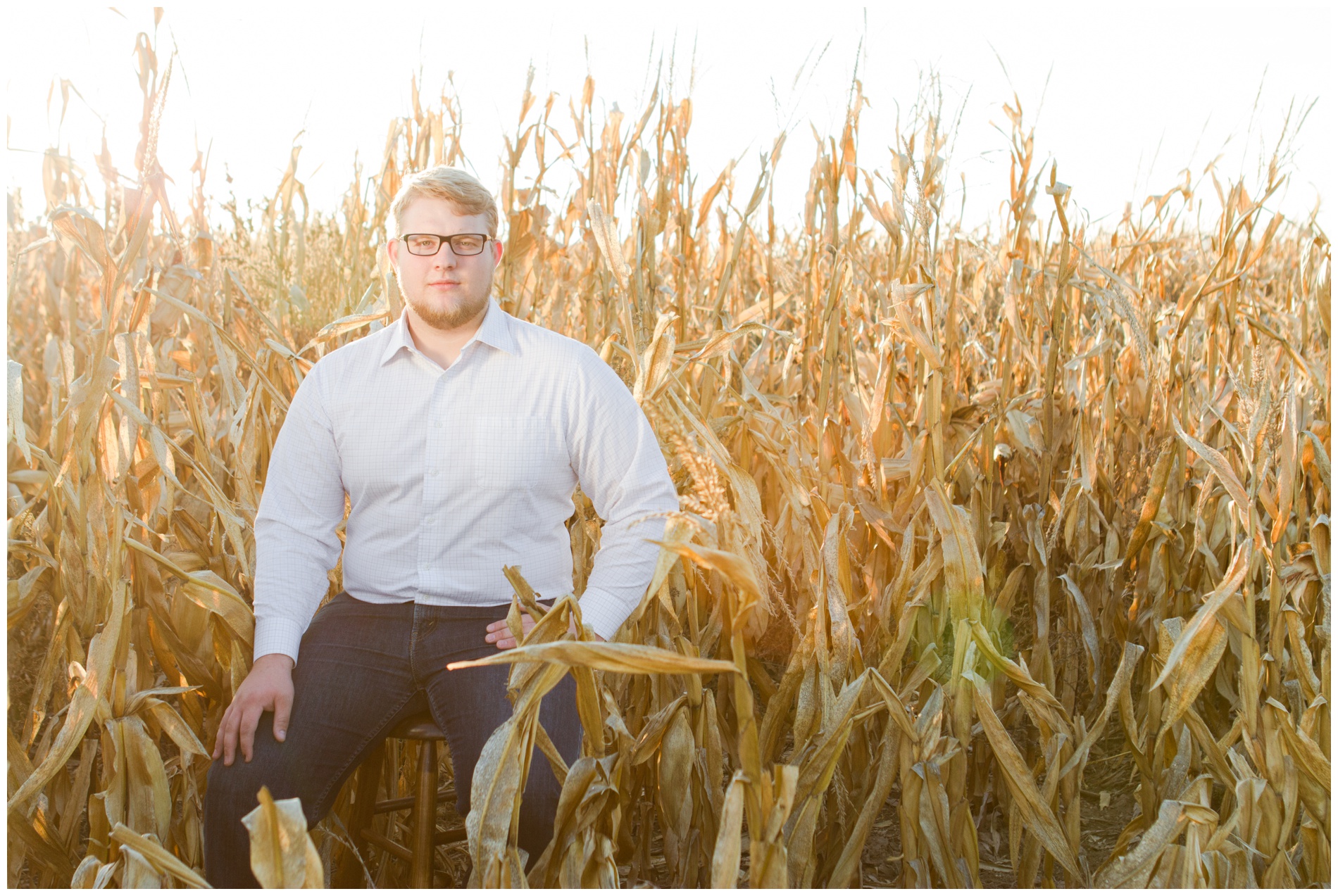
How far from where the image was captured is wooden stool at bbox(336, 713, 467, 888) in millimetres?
1397

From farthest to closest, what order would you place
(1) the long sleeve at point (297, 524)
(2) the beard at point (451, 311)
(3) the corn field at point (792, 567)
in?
1. (2) the beard at point (451, 311)
2. (1) the long sleeve at point (297, 524)
3. (3) the corn field at point (792, 567)

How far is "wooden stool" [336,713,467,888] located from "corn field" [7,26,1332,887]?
0.14ft

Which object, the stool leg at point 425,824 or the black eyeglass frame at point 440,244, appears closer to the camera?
the stool leg at point 425,824

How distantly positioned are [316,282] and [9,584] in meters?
1.72

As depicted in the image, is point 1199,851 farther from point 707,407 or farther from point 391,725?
point 391,725

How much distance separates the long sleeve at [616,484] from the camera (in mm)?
1418

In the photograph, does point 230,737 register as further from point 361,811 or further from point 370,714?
point 361,811

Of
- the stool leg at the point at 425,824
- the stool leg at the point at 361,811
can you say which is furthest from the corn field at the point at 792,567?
the stool leg at the point at 425,824

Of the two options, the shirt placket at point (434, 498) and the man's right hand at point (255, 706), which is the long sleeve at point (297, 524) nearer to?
the man's right hand at point (255, 706)

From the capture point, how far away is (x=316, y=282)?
2.97 metres

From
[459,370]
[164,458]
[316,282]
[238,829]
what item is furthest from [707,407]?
[316,282]

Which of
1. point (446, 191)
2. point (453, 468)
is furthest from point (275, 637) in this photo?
point (446, 191)

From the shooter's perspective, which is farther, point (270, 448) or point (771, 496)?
point (771, 496)

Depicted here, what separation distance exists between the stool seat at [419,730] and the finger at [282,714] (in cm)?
15
